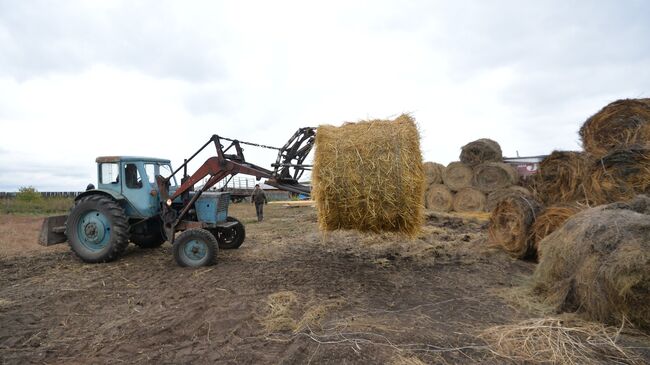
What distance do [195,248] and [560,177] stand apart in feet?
22.5

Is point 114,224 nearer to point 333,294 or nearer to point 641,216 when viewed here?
point 333,294

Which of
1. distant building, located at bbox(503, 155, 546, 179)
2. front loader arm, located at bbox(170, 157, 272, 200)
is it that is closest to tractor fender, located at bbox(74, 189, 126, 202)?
front loader arm, located at bbox(170, 157, 272, 200)

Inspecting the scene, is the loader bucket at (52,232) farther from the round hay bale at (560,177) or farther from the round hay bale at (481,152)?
the round hay bale at (481,152)

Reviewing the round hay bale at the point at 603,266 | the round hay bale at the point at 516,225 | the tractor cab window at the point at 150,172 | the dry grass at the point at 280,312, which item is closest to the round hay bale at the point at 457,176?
the round hay bale at the point at 516,225

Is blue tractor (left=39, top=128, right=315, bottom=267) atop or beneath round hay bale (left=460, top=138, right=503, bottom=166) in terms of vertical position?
beneath

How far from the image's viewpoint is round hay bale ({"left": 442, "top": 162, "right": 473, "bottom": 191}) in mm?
14227

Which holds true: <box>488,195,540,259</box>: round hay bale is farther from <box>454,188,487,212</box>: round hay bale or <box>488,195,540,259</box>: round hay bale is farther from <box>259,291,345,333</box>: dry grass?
<box>454,188,487,212</box>: round hay bale

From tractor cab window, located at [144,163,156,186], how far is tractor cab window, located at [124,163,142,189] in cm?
17

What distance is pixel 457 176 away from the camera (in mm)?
14438

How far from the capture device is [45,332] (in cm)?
442

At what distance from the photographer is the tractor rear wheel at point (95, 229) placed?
770cm

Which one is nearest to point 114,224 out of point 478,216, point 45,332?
point 45,332

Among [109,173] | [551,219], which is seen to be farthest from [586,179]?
[109,173]

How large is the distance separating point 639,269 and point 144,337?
4.63 m
